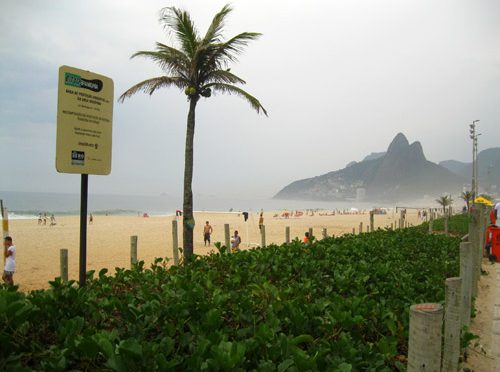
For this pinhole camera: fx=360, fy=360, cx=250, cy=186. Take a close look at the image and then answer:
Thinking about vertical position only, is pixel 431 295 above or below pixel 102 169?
below

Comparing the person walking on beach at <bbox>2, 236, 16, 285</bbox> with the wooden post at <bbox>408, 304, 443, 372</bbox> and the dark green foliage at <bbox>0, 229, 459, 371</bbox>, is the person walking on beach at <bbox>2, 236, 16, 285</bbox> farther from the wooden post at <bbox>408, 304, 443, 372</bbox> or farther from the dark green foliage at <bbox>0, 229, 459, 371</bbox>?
the wooden post at <bbox>408, 304, 443, 372</bbox>

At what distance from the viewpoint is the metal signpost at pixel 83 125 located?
3.39 metres

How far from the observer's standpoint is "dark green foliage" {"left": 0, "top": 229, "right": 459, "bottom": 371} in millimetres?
1919

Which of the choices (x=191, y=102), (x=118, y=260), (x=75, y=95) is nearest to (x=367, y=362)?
(x=75, y=95)

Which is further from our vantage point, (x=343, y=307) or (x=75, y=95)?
(x=75, y=95)

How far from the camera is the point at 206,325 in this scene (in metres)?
2.48

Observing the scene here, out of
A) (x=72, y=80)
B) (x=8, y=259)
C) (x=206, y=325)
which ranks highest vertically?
(x=72, y=80)

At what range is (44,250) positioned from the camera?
20.4m

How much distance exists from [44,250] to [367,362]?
21958 mm

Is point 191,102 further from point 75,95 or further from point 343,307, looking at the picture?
point 343,307

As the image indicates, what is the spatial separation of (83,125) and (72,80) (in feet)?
1.41

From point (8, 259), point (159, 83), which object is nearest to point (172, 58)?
point (159, 83)

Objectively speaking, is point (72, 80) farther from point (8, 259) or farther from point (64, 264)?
point (8, 259)

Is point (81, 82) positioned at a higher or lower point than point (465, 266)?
higher
